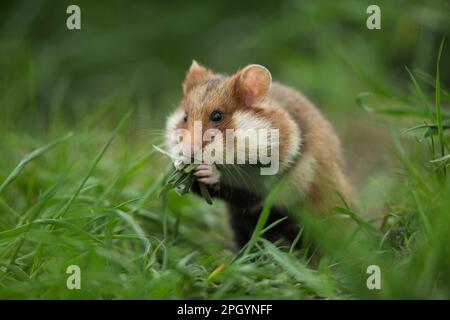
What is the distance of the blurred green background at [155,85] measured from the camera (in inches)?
164

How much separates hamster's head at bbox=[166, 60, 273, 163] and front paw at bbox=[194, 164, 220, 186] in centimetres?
12

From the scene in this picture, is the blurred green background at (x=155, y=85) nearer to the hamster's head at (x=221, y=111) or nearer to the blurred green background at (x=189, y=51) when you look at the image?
the blurred green background at (x=189, y=51)

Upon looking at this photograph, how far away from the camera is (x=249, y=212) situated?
4.65 m

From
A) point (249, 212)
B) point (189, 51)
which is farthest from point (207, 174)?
point (189, 51)

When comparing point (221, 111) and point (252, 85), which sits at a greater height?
point (252, 85)

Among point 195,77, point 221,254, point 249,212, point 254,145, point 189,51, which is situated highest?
point 189,51

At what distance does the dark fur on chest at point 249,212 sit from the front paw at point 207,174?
13 centimetres

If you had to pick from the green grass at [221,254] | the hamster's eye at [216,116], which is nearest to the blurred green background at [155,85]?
the green grass at [221,254]

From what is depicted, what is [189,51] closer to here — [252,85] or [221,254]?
[252,85]

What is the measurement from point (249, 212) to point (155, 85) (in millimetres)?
5513

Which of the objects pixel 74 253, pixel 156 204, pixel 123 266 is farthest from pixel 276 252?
pixel 156 204

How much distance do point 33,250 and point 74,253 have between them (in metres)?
0.52

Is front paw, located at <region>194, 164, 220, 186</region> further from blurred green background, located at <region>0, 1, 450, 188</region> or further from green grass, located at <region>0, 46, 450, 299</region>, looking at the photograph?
blurred green background, located at <region>0, 1, 450, 188</region>

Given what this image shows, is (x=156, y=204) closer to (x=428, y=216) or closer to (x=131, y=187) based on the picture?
(x=131, y=187)
